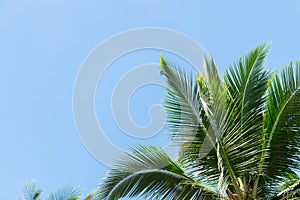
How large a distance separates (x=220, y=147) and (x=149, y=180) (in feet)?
4.16

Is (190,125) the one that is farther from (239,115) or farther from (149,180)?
(149,180)

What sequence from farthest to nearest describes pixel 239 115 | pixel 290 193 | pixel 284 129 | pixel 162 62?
pixel 162 62, pixel 239 115, pixel 284 129, pixel 290 193

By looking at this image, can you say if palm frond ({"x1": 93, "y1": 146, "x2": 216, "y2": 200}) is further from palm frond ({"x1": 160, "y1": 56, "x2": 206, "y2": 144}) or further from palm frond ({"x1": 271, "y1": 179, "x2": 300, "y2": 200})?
palm frond ({"x1": 271, "y1": 179, "x2": 300, "y2": 200})

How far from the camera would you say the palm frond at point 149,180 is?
714 centimetres

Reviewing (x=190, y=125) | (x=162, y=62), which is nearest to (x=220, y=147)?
(x=190, y=125)

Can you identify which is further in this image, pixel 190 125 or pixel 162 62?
pixel 162 62

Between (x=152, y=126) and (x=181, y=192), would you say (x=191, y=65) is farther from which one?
(x=181, y=192)

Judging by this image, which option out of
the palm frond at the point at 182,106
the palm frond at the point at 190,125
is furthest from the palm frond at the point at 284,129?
the palm frond at the point at 182,106

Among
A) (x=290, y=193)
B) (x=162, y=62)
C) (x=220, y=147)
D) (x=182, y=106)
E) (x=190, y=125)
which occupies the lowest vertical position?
(x=290, y=193)

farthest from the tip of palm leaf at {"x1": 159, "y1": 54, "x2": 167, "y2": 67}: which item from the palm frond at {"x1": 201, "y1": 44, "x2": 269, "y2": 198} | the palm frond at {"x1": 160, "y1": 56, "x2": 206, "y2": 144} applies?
the palm frond at {"x1": 201, "y1": 44, "x2": 269, "y2": 198}

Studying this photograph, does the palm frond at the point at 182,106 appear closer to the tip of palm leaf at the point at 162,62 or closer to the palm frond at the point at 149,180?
the tip of palm leaf at the point at 162,62

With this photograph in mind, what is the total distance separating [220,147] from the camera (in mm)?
7004

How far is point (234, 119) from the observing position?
23.7ft

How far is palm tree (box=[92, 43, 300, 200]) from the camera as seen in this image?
707 centimetres
